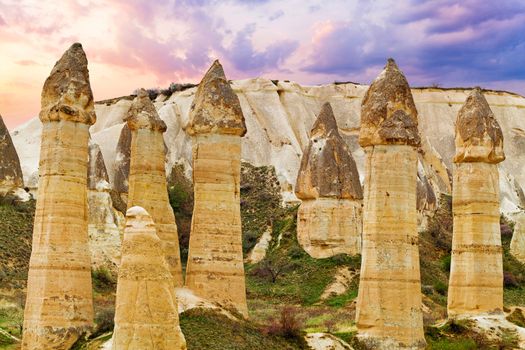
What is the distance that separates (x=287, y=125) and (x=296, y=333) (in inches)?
1952

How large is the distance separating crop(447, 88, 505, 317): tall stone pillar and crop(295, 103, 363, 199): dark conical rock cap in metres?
16.0

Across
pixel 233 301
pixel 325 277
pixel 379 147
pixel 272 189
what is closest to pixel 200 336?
pixel 233 301

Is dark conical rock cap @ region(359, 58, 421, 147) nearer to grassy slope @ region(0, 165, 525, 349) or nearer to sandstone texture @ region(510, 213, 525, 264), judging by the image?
grassy slope @ region(0, 165, 525, 349)

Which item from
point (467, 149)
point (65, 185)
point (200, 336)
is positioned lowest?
point (200, 336)

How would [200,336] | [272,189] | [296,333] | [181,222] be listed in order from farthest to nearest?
1. [272,189]
2. [181,222]
3. [296,333]
4. [200,336]

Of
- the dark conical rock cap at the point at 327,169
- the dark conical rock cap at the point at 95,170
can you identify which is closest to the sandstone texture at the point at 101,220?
the dark conical rock cap at the point at 95,170

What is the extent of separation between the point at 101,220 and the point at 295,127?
32.3 m

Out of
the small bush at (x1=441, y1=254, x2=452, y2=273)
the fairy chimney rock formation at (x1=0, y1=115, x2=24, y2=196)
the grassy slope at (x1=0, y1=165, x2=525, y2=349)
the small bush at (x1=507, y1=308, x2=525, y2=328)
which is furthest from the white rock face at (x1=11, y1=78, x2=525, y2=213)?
the small bush at (x1=507, y1=308, x2=525, y2=328)

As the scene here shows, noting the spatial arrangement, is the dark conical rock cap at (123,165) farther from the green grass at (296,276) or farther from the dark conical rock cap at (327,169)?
the dark conical rock cap at (327,169)

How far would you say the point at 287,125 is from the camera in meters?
74.3

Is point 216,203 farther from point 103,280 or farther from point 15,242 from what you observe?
point 15,242

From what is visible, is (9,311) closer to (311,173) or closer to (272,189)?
(311,173)

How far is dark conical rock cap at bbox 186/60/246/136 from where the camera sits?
26312 millimetres

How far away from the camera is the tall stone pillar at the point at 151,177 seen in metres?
26.2
